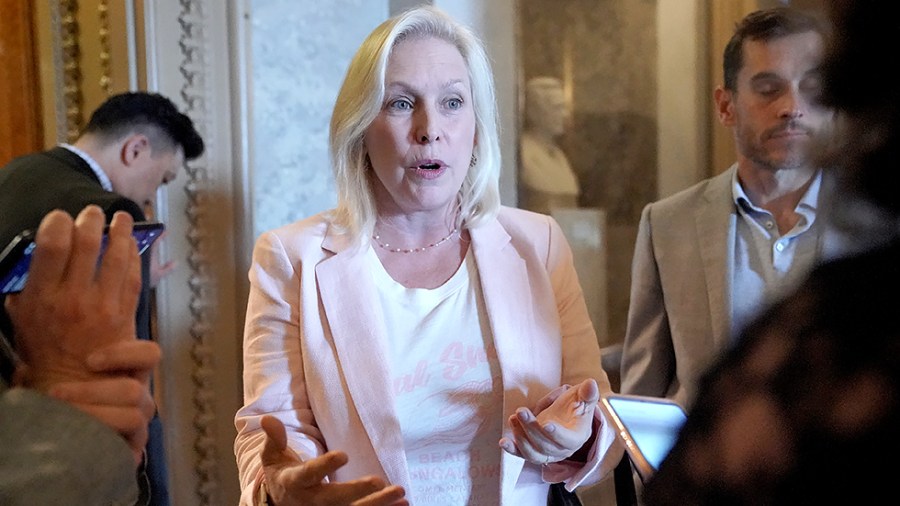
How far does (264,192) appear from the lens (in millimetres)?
1904

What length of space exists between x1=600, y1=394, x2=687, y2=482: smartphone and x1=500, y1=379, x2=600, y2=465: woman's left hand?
0.96 feet

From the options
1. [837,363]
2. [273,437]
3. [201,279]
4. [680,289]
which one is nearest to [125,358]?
[273,437]

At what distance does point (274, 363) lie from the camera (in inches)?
49.4

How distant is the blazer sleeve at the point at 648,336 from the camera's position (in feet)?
5.07

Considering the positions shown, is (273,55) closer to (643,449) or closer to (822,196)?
(643,449)

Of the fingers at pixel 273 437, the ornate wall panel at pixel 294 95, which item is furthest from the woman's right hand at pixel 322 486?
the ornate wall panel at pixel 294 95

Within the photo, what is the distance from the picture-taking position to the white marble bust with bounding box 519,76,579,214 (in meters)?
2.06

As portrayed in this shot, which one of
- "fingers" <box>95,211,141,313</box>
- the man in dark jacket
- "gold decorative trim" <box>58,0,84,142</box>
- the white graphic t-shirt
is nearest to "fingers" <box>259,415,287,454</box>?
the white graphic t-shirt

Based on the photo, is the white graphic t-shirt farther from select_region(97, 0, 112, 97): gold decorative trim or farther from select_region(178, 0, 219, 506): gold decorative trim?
select_region(97, 0, 112, 97): gold decorative trim

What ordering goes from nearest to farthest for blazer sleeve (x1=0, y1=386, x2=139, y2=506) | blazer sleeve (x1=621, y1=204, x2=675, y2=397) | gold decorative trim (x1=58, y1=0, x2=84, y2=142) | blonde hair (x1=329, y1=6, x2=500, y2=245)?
blazer sleeve (x1=0, y1=386, x2=139, y2=506) → blonde hair (x1=329, y1=6, x2=500, y2=245) → blazer sleeve (x1=621, y1=204, x2=675, y2=397) → gold decorative trim (x1=58, y1=0, x2=84, y2=142)

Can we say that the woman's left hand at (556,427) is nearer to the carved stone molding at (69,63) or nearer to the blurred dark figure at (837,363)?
the blurred dark figure at (837,363)

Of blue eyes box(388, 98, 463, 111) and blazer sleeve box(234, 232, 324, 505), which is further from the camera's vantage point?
blue eyes box(388, 98, 463, 111)

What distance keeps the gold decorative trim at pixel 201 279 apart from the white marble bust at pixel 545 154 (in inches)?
30.0

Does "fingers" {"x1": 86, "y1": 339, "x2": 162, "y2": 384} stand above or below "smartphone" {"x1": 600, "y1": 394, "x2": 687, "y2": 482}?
above
